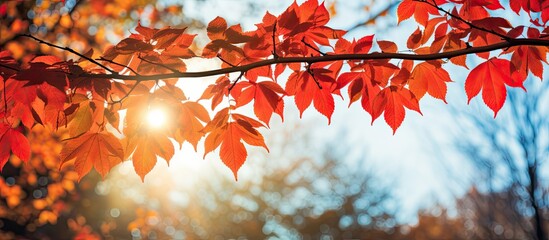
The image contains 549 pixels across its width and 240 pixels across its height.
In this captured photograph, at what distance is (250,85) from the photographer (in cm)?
177

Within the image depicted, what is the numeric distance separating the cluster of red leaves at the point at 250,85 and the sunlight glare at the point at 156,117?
0.02 m

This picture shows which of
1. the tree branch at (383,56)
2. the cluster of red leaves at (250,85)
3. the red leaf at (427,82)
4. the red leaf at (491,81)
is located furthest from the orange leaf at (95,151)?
the red leaf at (491,81)

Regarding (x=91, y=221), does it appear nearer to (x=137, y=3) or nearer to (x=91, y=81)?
(x=137, y=3)

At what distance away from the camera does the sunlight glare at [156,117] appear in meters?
1.72

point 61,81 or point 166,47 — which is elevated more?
point 166,47

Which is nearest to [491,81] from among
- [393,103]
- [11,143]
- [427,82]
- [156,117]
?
[427,82]

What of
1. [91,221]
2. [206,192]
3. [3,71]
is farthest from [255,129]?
[206,192]

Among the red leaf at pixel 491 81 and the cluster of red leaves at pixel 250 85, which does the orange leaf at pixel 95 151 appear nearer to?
the cluster of red leaves at pixel 250 85

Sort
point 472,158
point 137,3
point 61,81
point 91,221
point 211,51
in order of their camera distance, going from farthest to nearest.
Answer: point 91,221, point 137,3, point 472,158, point 211,51, point 61,81

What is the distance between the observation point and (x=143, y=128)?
171 centimetres

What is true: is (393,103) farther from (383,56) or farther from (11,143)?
(11,143)

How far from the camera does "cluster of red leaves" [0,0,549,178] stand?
164 centimetres

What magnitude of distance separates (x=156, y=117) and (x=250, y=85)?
0.37 meters

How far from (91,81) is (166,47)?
28 cm
